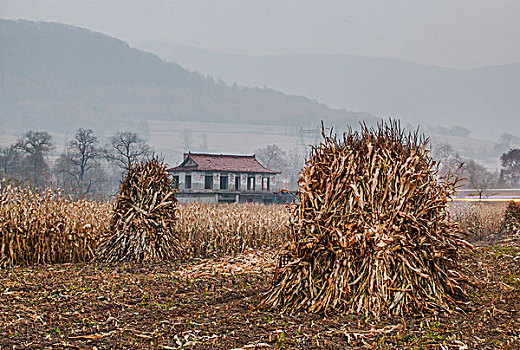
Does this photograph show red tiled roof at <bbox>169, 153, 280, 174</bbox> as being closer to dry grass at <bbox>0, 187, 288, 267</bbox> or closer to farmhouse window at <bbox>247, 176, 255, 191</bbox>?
farmhouse window at <bbox>247, 176, 255, 191</bbox>

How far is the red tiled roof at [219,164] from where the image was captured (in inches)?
1535

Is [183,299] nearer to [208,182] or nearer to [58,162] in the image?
[208,182]

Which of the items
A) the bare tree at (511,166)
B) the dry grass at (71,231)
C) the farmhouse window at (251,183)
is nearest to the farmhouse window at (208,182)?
the farmhouse window at (251,183)

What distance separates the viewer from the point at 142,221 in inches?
424

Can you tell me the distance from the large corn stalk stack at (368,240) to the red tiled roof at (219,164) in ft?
107

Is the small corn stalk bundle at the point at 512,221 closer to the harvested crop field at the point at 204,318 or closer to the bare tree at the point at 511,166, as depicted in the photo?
the harvested crop field at the point at 204,318

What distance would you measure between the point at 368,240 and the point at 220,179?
112 ft

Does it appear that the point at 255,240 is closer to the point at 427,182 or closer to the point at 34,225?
the point at 34,225

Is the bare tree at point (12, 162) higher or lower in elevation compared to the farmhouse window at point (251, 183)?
higher

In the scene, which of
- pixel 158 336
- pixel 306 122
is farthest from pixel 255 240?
pixel 306 122

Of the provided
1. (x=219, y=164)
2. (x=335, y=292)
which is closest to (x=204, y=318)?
(x=335, y=292)

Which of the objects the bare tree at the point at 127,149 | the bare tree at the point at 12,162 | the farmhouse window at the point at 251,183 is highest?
the bare tree at the point at 127,149

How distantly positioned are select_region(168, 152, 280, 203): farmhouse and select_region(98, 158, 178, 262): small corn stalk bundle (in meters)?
26.2

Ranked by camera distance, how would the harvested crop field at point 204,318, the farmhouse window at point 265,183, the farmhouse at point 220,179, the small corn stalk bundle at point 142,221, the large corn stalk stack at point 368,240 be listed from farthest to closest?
the farmhouse window at point 265,183 → the farmhouse at point 220,179 → the small corn stalk bundle at point 142,221 → the large corn stalk stack at point 368,240 → the harvested crop field at point 204,318
